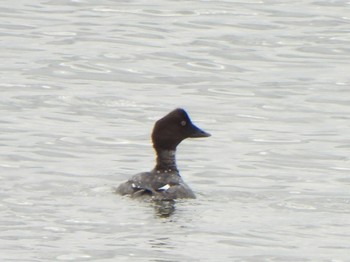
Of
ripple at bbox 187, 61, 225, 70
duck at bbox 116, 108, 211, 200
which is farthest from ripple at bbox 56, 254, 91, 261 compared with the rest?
ripple at bbox 187, 61, 225, 70

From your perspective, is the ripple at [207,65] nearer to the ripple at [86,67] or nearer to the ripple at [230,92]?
the ripple at [86,67]

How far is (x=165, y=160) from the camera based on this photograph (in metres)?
18.9

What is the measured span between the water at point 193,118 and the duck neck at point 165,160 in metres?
0.43

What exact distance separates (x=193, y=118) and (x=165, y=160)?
5.52 metres

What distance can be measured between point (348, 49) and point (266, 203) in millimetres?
13031

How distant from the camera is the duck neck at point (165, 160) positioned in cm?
1878

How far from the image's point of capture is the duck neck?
61.6ft

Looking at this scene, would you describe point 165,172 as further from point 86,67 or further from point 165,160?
point 86,67

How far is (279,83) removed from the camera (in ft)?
88.9

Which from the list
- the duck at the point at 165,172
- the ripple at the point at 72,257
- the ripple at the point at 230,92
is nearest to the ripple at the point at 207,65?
the ripple at the point at 230,92

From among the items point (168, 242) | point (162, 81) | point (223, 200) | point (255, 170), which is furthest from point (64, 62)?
point (168, 242)

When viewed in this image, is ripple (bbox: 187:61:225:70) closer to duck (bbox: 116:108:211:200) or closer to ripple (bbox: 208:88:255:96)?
ripple (bbox: 208:88:255:96)

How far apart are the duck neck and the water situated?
0.43 m

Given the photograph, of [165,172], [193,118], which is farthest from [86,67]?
[165,172]
